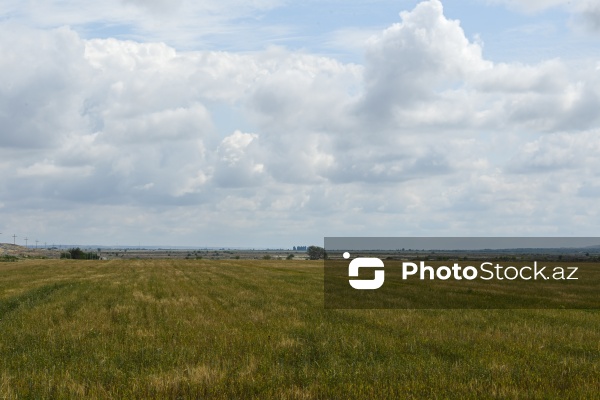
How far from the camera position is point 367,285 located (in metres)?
42.8

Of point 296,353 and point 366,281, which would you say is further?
point 366,281

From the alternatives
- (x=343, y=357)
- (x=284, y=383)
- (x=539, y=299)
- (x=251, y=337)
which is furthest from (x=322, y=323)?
(x=539, y=299)

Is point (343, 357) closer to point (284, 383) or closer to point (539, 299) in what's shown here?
point (284, 383)

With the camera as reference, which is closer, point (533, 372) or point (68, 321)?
point (533, 372)

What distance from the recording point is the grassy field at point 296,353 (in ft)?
36.3

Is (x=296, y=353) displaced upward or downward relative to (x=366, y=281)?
upward

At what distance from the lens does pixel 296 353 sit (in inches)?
568

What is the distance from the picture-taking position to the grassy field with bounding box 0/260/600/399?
1105 cm

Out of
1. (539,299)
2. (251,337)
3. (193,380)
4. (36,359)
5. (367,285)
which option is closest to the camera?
(193,380)

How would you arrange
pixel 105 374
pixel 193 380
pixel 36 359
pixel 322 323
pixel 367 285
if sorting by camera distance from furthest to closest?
1. pixel 367 285
2. pixel 322 323
3. pixel 36 359
4. pixel 105 374
5. pixel 193 380

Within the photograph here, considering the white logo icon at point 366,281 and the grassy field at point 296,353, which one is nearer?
the grassy field at point 296,353

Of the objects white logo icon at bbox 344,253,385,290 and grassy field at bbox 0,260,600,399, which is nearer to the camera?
grassy field at bbox 0,260,600,399

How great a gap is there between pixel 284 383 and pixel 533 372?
5.43 meters

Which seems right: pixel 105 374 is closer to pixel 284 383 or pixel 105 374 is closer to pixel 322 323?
pixel 284 383
